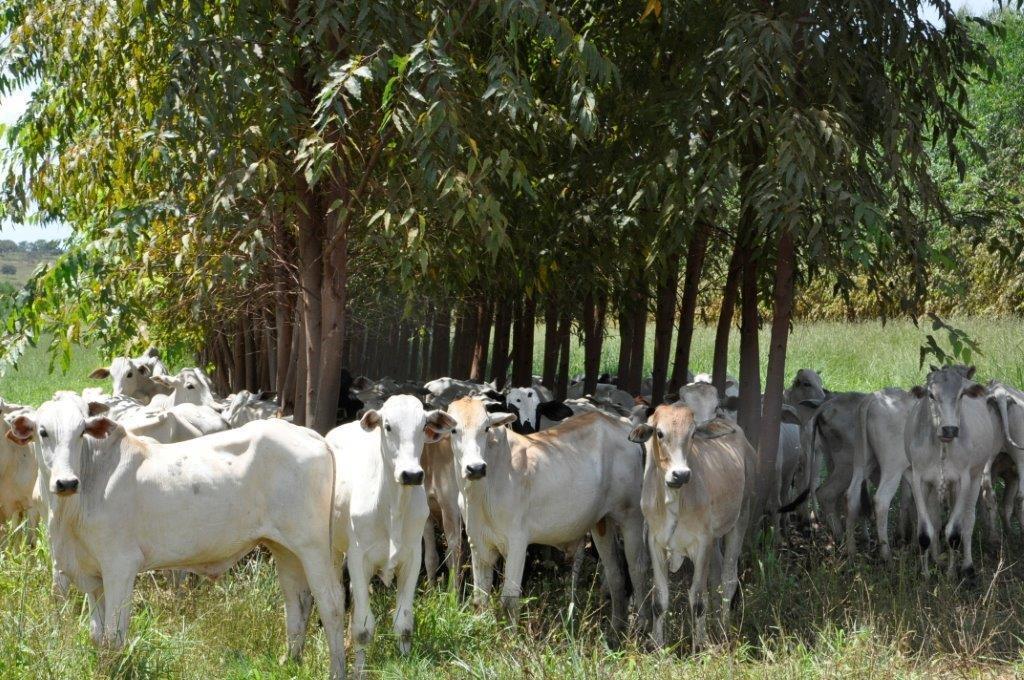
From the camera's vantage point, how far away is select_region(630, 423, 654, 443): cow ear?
8.04 metres

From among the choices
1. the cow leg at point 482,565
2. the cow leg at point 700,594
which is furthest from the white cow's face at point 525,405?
the cow leg at point 700,594

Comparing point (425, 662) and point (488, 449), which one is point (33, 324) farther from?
point (425, 662)

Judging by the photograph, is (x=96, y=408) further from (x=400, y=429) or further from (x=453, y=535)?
(x=453, y=535)

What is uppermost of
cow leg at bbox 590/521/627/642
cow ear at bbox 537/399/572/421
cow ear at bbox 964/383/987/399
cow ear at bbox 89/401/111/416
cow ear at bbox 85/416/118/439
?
cow ear at bbox 964/383/987/399

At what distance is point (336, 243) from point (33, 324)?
2339 mm

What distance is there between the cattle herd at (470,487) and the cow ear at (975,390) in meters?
0.01

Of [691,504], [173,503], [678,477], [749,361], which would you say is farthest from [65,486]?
[749,361]

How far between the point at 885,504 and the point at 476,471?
4.37 m

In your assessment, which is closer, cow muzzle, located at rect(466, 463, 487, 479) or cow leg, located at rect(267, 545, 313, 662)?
cow leg, located at rect(267, 545, 313, 662)

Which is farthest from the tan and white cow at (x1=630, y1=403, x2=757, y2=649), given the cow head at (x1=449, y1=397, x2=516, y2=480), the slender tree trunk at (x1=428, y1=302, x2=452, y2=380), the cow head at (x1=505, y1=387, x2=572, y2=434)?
the slender tree trunk at (x1=428, y1=302, x2=452, y2=380)

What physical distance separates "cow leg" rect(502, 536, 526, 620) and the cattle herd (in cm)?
2

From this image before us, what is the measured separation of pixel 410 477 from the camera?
685 centimetres

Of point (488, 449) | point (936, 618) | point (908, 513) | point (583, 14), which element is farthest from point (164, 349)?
point (936, 618)

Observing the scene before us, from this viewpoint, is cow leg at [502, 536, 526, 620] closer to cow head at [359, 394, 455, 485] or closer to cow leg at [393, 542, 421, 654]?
cow leg at [393, 542, 421, 654]
